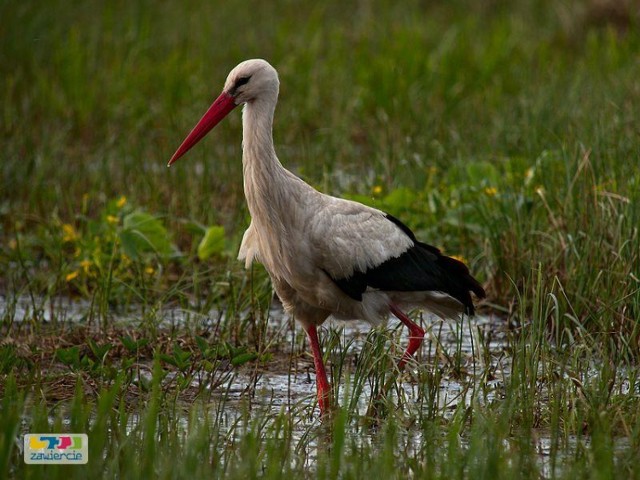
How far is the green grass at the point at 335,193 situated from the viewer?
3.90 m

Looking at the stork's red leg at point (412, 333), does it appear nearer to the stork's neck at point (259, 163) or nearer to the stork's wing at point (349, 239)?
the stork's wing at point (349, 239)

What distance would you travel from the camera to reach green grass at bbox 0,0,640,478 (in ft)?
12.8

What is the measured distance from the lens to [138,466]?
3492mm

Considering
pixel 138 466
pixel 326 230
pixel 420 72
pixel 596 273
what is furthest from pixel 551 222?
pixel 420 72

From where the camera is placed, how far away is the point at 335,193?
728 cm

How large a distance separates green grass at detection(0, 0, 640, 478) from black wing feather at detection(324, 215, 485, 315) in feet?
0.87

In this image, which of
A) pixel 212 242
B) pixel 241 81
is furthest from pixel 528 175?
pixel 241 81

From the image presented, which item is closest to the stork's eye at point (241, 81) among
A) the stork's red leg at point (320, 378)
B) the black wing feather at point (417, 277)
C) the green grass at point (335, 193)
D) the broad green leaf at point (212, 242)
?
the black wing feather at point (417, 277)

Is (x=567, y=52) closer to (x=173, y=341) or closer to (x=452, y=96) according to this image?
(x=452, y=96)

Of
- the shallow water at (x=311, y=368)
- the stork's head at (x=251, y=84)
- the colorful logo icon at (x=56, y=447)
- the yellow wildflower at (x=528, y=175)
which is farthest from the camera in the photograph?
the yellow wildflower at (x=528, y=175)

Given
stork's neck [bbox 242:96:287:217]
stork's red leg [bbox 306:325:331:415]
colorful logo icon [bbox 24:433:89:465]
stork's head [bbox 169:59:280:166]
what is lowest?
colorful logo icon [bbox 24:433:89:465]

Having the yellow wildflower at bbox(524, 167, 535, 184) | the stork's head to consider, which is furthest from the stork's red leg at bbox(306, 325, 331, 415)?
the yellow wildflower at bbox(524, 167, 535, 184)

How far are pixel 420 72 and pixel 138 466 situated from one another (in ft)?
24.9

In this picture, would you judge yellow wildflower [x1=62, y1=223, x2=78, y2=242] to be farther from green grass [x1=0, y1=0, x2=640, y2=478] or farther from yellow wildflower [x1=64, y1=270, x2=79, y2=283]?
yellow wildflower [x1=64, y1=270, x2=79, y2=283]
